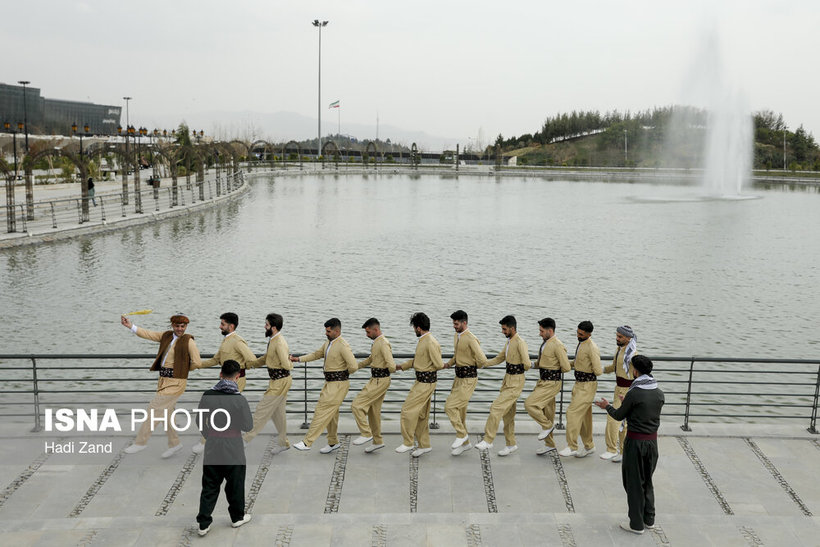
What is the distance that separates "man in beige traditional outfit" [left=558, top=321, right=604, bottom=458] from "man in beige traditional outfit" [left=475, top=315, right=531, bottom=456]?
25.8 inches

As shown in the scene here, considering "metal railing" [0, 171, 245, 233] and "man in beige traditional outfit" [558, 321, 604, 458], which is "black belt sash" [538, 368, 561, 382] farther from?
"metal railing" [0, 171, 245, 233]

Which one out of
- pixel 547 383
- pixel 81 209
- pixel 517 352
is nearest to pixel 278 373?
pixel 517 352

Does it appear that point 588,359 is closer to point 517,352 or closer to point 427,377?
point 517,352

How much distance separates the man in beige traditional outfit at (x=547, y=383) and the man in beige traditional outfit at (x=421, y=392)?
124 cm

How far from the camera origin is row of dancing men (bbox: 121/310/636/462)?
8.78 m

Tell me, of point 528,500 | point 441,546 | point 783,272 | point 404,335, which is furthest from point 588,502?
point 783,272

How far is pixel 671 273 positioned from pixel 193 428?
20069 millimetres

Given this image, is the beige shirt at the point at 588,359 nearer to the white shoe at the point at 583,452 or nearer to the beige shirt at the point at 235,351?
the white shoe at the point at 583,452

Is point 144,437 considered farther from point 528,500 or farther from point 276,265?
point 276,265

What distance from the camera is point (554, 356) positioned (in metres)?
8.86

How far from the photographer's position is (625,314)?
19328mm

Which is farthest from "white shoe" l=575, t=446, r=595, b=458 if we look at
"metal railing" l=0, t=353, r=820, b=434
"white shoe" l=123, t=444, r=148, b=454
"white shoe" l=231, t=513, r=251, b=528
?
"white shoe" l=123, t=444, r=148, b=454

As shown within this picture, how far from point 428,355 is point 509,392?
43.8 inches

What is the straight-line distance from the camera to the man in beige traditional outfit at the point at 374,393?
29.0ft
